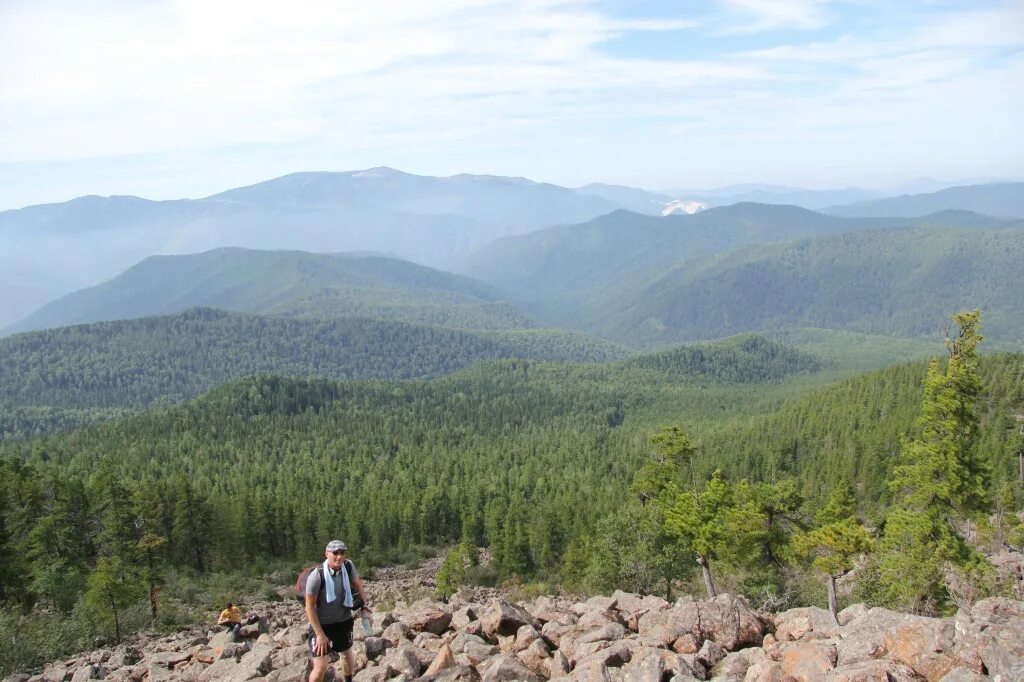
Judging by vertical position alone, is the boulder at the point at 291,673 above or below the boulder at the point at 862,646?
below

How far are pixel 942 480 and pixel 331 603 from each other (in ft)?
107

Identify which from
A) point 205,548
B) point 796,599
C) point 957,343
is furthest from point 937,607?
point 205,548

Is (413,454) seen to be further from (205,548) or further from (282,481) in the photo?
(205,548)

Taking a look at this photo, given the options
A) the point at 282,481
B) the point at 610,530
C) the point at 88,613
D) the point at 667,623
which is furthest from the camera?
the point at 282,481

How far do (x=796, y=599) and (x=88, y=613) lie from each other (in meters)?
46.1

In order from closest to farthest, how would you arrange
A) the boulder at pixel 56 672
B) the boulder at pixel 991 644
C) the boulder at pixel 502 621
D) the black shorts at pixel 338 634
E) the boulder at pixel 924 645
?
the boulder at pixel 991 644, the boulder at pixel 924 645, the black shorts at pixel 338 634, the boulder at pixel 502 621, the boulder at pixel 56 672

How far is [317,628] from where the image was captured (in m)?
20.0

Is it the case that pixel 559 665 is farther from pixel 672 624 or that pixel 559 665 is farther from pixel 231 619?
pixel 231 619

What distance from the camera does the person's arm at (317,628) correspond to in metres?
19.7

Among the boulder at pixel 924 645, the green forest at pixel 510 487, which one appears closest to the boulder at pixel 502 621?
the boulder at pixel 924 645

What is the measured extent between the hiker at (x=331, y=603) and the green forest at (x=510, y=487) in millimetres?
27504

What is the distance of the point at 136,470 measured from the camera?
126 metres

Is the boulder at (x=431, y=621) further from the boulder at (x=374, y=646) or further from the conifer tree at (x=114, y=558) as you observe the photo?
the conifer tree at (x=114, y=558)

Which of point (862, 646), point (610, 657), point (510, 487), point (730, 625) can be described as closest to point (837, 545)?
point (730, 625)
